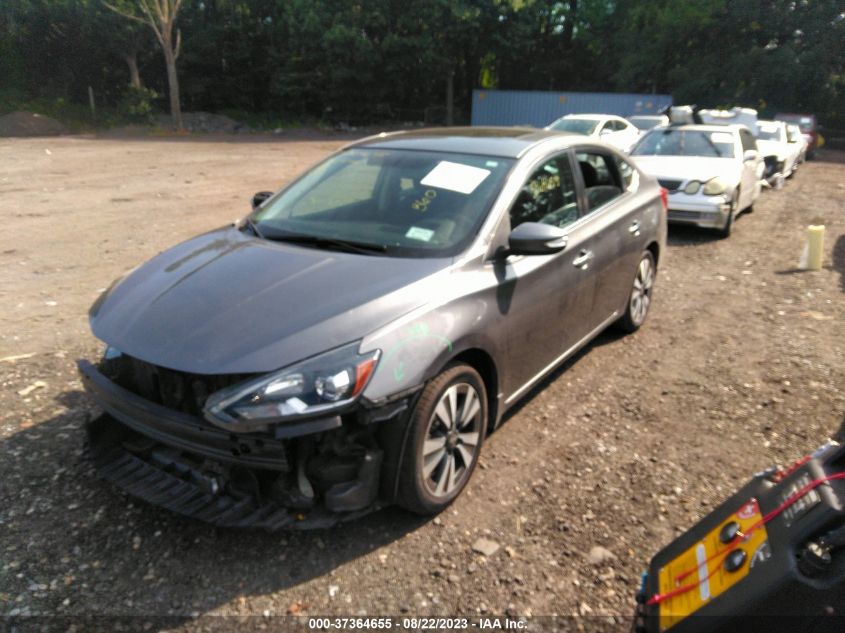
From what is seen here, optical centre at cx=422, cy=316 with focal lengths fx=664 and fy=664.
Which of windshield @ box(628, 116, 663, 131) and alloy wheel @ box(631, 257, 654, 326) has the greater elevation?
windshield @ box(628, 116, 663, 131)

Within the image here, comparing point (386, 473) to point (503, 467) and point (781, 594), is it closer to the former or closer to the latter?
point (503, 467)

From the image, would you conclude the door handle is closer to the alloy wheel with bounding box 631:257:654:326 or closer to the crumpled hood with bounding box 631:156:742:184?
the alloy wheel with bounding box 631:257:654:326

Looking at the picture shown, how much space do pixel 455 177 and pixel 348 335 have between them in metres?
1.47

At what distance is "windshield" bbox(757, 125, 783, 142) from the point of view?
55.6ft

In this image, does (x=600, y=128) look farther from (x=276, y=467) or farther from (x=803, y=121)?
(x=276, y=467)

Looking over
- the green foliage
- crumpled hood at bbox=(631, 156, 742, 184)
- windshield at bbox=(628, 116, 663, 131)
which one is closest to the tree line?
the green foliage

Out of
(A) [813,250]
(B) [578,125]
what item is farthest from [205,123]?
(A) [813,250]

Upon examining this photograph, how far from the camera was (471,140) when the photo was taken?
14.0 feet

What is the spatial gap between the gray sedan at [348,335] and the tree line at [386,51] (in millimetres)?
29839

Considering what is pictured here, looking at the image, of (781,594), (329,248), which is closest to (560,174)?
(329,248)

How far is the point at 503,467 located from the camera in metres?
3.63

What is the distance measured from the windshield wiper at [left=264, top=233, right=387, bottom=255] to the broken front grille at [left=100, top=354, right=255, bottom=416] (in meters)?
1.07

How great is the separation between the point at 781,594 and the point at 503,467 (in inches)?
79.6

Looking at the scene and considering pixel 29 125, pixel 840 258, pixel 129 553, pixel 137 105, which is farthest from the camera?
pixel 137 105
